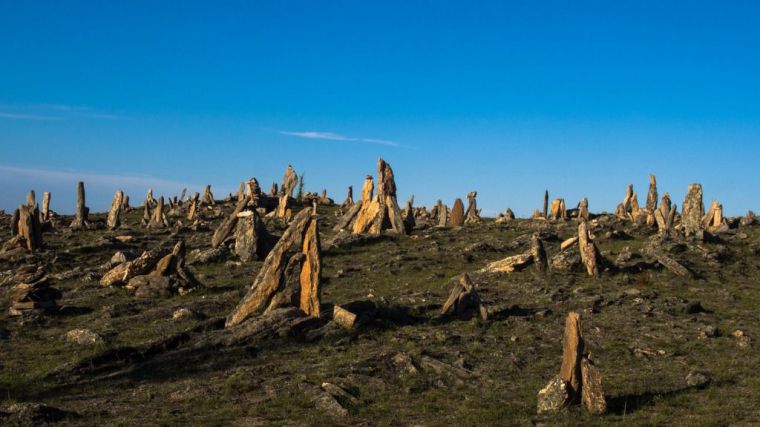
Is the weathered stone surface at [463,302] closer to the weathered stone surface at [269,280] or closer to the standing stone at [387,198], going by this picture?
the weathered stone surface at [269,280]

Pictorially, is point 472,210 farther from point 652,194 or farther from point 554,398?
point 554,398

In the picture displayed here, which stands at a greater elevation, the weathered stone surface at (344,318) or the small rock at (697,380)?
the weathered stone surface at (344,318)

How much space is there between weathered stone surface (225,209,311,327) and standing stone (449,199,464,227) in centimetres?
4656

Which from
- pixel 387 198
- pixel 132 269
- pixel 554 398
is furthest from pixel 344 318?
pixel 387 198

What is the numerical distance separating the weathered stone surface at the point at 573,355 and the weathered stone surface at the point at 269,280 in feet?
53.2

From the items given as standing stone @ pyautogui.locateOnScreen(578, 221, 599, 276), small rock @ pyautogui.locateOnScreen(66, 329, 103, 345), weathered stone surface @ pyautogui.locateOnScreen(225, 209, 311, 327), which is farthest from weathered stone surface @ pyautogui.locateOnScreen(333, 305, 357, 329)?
standing stone @ pyautogui.locateOnScreen(578, 221, 599, 276)

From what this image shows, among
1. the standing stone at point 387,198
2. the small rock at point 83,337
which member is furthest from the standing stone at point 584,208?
the small rock at point 83,337

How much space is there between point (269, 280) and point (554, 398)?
16.8m

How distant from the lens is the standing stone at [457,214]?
8089cm

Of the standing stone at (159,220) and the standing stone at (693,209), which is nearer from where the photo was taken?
the standing stone at (693,209)

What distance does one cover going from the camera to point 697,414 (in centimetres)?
2167

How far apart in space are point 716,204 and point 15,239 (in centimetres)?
6538

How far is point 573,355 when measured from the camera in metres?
21.6

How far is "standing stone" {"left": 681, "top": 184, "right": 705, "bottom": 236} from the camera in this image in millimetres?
64625
